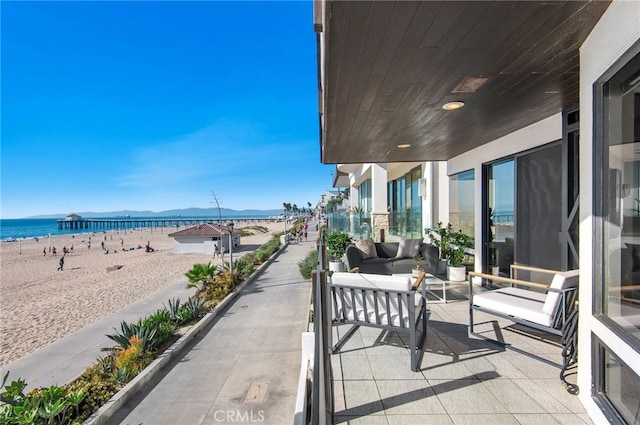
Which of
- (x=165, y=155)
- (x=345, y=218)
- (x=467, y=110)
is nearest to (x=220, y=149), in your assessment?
(x=165, y=155)

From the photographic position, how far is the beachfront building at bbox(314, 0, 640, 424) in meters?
1.91

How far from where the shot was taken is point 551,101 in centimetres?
359

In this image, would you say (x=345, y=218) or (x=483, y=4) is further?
(x=345, y=218)

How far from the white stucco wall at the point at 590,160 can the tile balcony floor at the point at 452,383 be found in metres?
0.29

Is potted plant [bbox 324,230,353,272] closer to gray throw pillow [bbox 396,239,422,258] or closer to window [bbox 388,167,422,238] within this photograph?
gray throw pillow [bbox 396,239,422,258]

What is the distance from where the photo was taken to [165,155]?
54.2 metres

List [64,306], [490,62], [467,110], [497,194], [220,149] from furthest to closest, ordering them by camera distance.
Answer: [220,149] → [64,306] → [497,194] → [467,110] → [490,62]

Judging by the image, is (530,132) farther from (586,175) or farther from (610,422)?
(610,422)

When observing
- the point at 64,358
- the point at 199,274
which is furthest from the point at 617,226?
the point at 199,274

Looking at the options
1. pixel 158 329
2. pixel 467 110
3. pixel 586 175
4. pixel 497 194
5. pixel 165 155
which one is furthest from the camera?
pixel 165 155

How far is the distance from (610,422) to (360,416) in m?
1.58

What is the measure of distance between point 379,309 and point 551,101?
3138 mm

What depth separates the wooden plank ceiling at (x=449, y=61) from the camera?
1939mm

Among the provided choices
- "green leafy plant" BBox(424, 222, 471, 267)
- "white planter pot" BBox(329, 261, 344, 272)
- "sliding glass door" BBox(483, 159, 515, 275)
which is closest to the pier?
→ "white planter pot" BBox(329, 261, 344, 272)
